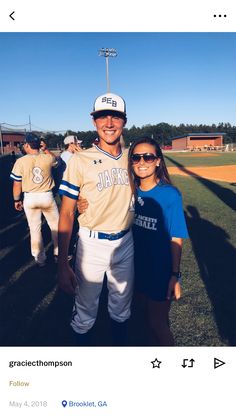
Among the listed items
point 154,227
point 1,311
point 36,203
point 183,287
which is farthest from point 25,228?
point 154,227

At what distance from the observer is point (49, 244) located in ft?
19.2

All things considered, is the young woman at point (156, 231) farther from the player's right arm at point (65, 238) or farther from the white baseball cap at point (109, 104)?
the player's right arm at point (65, 238)

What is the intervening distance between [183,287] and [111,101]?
284cm

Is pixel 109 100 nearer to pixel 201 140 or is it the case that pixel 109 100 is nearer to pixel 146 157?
Answer: pixel 146 157

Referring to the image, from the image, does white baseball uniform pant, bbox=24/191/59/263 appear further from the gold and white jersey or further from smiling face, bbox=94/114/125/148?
smiling face, bbox=94/114/125/148

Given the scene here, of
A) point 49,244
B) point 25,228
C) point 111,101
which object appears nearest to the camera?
point 111,101

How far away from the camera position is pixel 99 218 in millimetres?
2176

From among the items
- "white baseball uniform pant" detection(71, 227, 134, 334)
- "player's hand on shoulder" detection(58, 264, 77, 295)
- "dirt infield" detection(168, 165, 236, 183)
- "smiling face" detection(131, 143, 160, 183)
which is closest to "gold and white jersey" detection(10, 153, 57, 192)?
"white baseball uniform pant" detection(71, 227, 134, 334)

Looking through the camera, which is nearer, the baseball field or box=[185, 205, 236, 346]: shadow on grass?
the baseball field

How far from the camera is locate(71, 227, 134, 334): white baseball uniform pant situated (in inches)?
89.5

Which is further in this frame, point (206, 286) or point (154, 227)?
point (206, 286)
